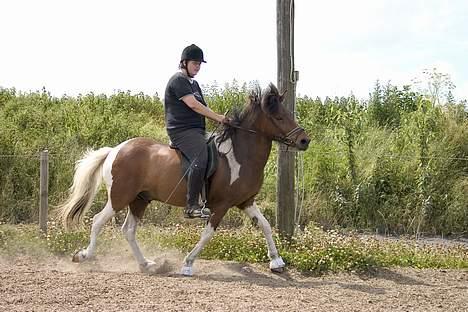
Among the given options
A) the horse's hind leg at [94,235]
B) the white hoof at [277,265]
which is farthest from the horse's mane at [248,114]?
the horse's hind leg at [94,235]

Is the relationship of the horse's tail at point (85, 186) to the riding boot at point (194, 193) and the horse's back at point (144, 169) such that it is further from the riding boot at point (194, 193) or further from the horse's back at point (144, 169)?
the riding boot at point (194, 193)

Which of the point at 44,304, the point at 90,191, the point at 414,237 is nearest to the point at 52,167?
the point at 90,191

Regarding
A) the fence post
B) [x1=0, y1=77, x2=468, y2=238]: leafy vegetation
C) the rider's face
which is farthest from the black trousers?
the fence post

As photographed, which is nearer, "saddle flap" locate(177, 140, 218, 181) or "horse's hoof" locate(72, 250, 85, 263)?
"saddle flap" locate(177, 140, 218, 181)

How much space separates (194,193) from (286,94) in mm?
2261

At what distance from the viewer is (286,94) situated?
10039mm

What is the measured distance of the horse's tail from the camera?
9.59 metres

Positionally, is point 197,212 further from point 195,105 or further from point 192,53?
point 192,53

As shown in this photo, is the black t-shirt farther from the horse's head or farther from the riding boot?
the horse's head

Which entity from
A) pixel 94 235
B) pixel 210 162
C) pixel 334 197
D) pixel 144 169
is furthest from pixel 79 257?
pixel 334 197

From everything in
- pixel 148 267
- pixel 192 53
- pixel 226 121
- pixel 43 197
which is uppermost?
pixel 192 53

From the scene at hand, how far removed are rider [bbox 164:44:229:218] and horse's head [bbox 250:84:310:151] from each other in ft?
1.56

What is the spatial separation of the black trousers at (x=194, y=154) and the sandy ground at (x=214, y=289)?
Result: 1.05 meters

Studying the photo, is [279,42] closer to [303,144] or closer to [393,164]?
[303,144]
